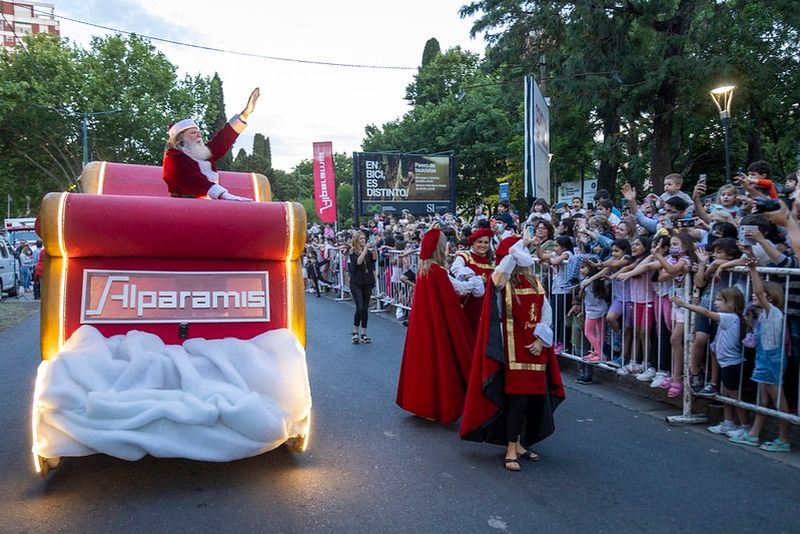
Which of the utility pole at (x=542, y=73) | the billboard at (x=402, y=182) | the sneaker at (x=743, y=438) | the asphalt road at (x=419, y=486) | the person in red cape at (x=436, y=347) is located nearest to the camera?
the asphalt road at (x=419, y=486)

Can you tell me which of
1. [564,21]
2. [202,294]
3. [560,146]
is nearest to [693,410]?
[202,294]

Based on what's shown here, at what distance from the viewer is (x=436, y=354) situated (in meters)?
5.84

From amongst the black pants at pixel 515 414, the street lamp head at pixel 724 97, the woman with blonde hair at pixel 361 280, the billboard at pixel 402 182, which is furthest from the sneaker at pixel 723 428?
the billboard at pixel 402 182

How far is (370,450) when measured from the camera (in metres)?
5.08

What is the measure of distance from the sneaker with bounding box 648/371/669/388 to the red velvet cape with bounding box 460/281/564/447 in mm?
1947

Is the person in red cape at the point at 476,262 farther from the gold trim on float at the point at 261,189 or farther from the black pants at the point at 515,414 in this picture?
the gold trim on float at the point at 261,189

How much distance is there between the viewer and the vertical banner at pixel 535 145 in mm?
10734

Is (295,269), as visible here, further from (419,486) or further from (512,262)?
(419,486)

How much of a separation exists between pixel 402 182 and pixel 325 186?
13.3 feet

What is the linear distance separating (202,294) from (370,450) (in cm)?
180

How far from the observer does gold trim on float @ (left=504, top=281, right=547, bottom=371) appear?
4672 mm

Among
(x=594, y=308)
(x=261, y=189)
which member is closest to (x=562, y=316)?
(x=594, y=308)

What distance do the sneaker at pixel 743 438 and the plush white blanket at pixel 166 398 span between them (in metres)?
3.61

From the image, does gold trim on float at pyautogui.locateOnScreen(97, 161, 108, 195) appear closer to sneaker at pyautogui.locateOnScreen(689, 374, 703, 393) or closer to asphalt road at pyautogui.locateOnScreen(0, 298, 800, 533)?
asphalt road at pyautogui.locateOnScreen(0, 298, 800, 533)
